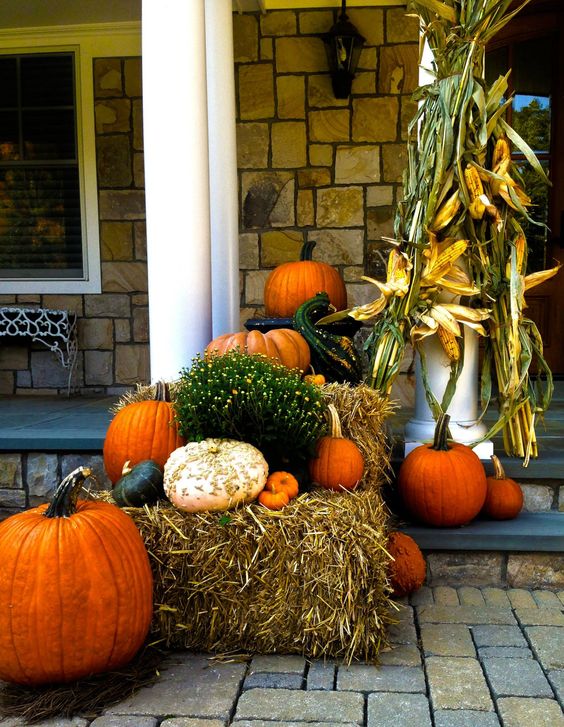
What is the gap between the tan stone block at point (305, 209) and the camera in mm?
4996

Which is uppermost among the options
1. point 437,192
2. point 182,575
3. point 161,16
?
point 161,16

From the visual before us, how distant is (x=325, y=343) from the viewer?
9.88 ft

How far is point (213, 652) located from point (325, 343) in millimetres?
1351

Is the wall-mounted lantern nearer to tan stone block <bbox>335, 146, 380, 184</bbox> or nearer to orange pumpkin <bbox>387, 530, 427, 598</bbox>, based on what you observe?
tan stone block <bbox>335, 146, 380, 184</bbox>

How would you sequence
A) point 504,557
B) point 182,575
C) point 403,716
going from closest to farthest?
point 403,716 < point 182,575 < point 504,557

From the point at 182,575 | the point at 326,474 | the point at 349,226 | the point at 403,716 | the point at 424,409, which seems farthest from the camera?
the point at 349,226

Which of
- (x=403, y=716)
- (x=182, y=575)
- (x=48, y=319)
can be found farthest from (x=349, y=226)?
(x=403, y=716)

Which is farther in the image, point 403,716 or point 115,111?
point 115,111

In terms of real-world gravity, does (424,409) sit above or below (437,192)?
below

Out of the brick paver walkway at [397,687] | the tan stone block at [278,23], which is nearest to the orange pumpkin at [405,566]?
the brick paver walkway at [397,687]

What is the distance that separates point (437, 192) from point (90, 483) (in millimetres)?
1950

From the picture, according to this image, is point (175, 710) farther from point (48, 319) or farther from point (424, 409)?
point (48, 319)

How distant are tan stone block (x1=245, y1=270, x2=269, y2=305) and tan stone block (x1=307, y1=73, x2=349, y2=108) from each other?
1247 mm

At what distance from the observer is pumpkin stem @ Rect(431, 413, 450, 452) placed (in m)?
2.75
